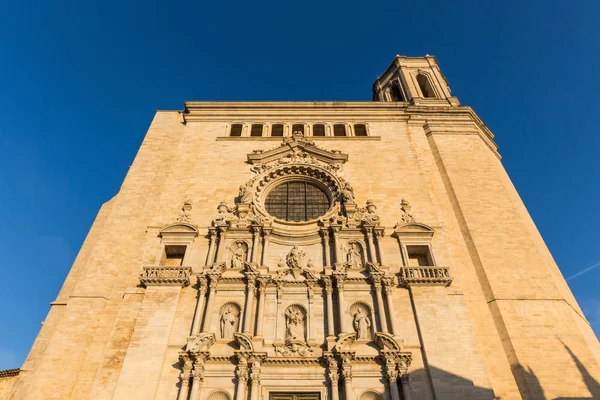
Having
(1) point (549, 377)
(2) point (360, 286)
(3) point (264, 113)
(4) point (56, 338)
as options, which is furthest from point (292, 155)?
(1) point (549, 377)

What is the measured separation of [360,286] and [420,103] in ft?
44.7

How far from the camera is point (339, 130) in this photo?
72.5 ft

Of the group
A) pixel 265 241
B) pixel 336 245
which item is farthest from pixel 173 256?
pixel 336 245

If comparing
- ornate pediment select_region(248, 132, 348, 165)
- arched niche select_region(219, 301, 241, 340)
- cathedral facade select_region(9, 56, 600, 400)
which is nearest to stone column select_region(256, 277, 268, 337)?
A: cathedral facade select_region(9, 56, 600, 400)

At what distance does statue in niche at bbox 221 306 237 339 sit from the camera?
13.5 metres

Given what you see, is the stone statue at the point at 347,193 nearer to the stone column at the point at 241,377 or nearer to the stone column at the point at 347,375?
the stone column at the point at 347,375

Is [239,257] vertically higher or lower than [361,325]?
higher

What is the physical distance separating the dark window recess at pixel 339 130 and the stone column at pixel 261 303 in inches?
394

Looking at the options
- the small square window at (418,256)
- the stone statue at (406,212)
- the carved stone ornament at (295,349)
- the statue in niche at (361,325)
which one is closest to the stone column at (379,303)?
the statue in niche at (361,325)

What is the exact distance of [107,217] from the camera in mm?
18047

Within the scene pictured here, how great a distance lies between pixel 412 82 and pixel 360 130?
22.9 feet

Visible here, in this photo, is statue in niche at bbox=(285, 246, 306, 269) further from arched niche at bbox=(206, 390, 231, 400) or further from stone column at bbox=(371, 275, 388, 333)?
arched niche at bbox=(206, 390, 231, 400)

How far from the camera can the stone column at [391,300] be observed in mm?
13406

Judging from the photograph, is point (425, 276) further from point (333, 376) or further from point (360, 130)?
point (360, 130)
